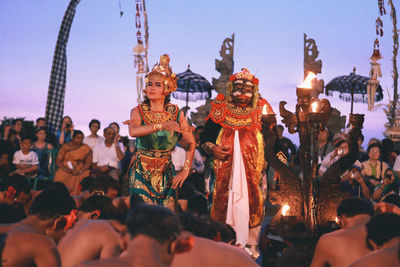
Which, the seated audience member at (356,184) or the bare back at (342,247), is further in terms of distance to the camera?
the seated audience member at (356,184)

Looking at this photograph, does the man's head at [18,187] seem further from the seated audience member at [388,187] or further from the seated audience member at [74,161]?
the seated audience member at [388,187]

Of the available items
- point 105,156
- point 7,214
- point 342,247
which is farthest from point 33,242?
point 105,156

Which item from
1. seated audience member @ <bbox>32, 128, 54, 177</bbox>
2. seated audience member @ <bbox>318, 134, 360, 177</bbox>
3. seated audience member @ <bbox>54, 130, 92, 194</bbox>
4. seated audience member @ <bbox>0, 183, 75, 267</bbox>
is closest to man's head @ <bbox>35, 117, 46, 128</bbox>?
seated audience member @ <bbox>32, 128, 54, 177</bbox>

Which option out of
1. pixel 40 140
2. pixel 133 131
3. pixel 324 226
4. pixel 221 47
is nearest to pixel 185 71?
pixel 221 47

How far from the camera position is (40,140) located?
976 centimetres

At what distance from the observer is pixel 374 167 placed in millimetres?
8312

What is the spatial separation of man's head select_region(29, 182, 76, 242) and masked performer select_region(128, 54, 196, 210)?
1.54 metres

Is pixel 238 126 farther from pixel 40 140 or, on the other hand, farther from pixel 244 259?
pixel 40 140

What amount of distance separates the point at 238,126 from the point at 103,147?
4.12 meters

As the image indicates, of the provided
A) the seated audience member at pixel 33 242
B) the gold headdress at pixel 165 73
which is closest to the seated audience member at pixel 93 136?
the gold headdress at pixel 165 73

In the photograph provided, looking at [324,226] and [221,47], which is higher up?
[221,47]

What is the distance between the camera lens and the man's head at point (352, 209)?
3517 mm

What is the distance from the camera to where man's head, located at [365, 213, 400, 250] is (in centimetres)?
278

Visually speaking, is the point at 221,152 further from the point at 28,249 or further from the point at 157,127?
the point at 28,249
